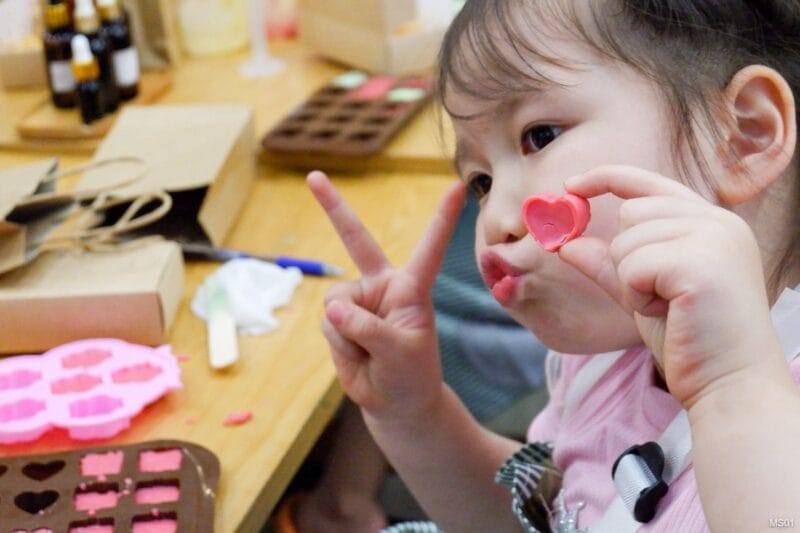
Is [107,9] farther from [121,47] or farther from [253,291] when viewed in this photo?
[253,291]

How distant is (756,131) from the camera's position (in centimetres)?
79

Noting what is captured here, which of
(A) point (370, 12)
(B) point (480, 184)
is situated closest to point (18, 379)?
(B) point (480, 184)

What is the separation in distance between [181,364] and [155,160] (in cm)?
34

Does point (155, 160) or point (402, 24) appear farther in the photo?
point (402, 24)

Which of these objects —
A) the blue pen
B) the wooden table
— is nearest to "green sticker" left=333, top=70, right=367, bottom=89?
the wooden table

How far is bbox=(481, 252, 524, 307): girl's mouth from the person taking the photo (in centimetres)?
84

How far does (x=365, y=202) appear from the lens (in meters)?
1.36

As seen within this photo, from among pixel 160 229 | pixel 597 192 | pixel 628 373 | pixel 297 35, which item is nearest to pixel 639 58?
pixel 597 192

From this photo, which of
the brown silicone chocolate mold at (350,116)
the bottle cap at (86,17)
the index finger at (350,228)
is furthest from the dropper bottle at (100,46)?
the index finger at (350,228)

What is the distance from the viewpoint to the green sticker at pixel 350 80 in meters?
1.67

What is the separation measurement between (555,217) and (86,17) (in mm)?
995

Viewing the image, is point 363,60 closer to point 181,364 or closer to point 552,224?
point 181,364

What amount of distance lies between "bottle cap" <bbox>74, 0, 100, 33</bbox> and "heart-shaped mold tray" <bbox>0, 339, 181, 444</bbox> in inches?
25.7

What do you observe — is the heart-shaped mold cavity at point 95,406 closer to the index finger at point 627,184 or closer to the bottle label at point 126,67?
the index finger at point 627,184
